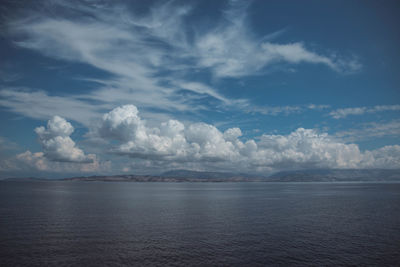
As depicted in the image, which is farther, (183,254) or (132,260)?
(183,254)

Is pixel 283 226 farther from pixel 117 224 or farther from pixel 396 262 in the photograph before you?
pixel 117 224

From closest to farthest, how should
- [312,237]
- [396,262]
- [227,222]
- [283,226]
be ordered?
1. [396,262]
2. [312,237]
3. [283,226]
4. [227,222]

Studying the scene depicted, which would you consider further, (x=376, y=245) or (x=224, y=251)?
(x=376, y=245)

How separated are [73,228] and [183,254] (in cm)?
3620

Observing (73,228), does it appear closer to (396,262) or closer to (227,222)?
(227,222)

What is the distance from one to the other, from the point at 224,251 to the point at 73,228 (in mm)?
42313

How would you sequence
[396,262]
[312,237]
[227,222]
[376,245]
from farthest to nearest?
[227,222] → [312,237] → [376,245] → [396,262]

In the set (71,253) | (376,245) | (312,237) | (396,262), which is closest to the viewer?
(396,262)

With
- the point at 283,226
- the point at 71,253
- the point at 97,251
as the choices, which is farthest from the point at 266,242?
the point at 71,253

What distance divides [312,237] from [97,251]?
4817cm

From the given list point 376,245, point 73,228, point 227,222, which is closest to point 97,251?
point 73,228

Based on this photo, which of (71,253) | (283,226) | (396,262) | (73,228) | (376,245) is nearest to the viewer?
(396,262)

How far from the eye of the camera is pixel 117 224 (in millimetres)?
72125

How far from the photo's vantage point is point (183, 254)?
4678 centimetres
